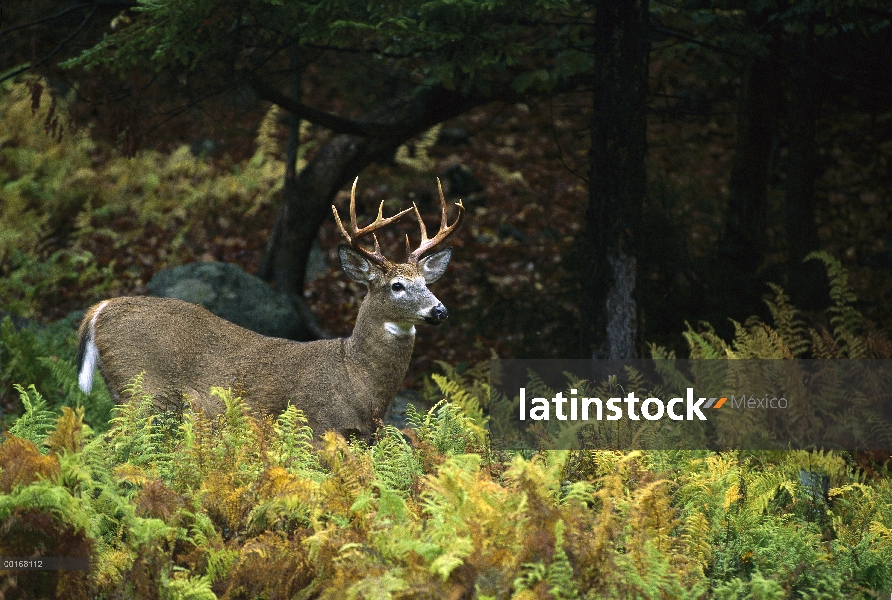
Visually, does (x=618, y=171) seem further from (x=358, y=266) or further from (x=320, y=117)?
(x=320, y=117)

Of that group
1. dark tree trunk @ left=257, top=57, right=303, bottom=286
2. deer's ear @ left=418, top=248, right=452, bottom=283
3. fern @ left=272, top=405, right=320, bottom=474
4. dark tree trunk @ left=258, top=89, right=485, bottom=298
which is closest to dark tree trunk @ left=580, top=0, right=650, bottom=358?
deer's ear @ left=418, top=248, right=452, bottom=283

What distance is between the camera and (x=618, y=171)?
785 centimetres

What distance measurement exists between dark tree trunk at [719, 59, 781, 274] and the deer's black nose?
4.74 meters

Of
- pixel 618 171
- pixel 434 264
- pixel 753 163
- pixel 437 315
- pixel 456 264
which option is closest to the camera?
pixel 437 315

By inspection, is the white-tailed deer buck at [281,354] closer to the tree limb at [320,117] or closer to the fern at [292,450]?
the fern at [292,450]

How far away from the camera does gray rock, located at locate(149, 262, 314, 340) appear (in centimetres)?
1056

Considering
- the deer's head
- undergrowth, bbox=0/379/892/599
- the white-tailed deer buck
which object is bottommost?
undergrowth, bbox=0/379/892/599

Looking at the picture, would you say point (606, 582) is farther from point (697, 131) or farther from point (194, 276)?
point (697, 131)

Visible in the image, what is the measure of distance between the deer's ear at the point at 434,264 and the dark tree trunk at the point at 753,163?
13.8 feet

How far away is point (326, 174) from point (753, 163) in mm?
4513

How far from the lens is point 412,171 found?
623 inches

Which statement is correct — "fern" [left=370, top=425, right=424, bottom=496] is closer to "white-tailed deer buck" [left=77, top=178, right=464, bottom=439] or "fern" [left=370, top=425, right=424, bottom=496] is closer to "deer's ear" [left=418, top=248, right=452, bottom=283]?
"white-tailed deer buck" [left=77, top=178, right=464, bottom=439]

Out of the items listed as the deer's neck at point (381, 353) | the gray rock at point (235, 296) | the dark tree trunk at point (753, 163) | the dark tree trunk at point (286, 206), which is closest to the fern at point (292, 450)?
the deer's neck at point (381, 353)

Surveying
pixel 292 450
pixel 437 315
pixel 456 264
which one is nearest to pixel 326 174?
pixel 456 264
